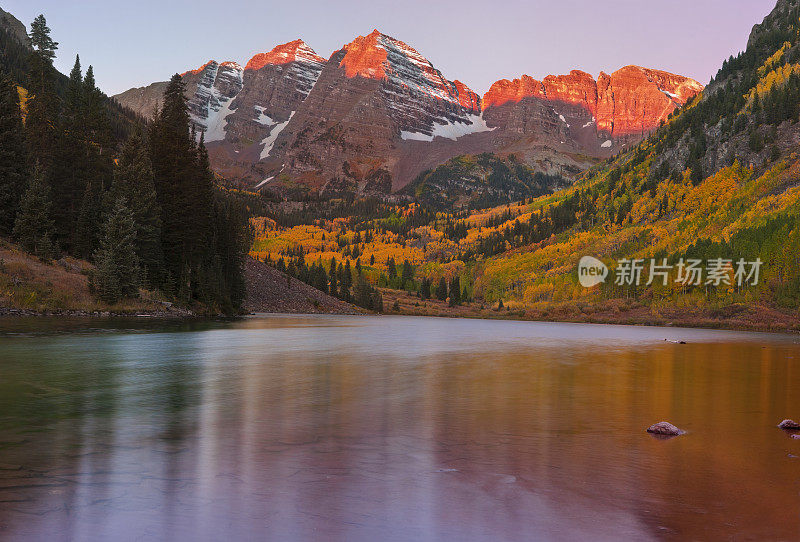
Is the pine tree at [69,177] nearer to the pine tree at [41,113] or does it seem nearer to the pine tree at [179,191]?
the pine tree at [41,113]

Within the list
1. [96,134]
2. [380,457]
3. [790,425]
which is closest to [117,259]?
[96,134]

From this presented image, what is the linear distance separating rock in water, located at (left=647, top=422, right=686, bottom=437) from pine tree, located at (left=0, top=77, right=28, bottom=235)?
9107 cm

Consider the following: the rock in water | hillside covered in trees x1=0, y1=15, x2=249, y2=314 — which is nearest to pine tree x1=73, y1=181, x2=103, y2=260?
hillside covered in trees x1=0, y1=15, x2=249, y2=314

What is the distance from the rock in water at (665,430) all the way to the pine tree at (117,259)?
2876 inches

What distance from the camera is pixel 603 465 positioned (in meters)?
16.7

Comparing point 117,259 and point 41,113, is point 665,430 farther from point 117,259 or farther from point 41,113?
point 41,113

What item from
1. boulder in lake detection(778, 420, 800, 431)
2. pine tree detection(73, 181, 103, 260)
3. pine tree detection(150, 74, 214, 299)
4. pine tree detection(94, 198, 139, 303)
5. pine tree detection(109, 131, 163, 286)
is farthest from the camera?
pine tree detection(150, 74, 214, 299)

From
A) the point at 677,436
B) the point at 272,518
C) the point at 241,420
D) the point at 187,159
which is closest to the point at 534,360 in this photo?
the point at 677,436

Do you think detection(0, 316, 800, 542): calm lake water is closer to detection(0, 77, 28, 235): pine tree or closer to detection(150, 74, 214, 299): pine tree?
detection(0, 77, 28, 235): pine tree

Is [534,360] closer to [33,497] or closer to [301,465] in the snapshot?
[301,465]

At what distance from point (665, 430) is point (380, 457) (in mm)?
11782

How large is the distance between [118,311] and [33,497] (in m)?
78.7

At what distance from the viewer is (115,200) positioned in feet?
289

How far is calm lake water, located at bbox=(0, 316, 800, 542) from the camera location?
38.1ft
